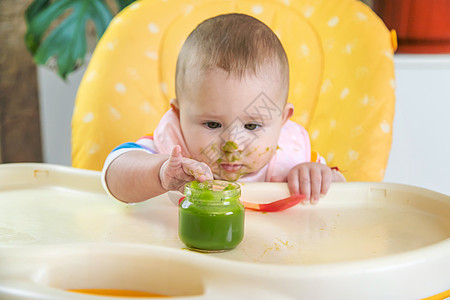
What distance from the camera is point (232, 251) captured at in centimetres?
68

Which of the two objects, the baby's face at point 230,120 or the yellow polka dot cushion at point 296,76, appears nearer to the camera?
the baby's face at point 230,120

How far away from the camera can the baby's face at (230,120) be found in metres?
0.86

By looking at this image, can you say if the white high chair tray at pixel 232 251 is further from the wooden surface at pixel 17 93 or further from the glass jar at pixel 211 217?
the wooden surface at pixel 17 93

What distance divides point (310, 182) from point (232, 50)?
0.88 feet

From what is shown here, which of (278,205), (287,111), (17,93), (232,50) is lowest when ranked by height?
(17,93)

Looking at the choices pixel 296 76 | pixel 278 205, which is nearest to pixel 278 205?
pixel 278 205

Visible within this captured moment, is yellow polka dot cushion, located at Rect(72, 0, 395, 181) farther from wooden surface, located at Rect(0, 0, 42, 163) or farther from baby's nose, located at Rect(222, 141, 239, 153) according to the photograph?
wooden surface, located at Rect(0, 0, 42, 163)

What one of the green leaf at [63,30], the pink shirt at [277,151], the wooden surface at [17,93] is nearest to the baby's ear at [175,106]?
the pink shirt at [277,151]

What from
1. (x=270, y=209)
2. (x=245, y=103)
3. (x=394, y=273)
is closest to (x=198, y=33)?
(x=245, y=103)

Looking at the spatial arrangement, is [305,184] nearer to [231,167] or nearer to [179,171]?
[231,167]

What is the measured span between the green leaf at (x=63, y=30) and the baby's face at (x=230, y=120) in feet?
3.80

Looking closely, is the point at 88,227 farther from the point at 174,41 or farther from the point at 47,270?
the point at 174,41

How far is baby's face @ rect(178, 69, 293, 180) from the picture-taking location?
33.8 inches

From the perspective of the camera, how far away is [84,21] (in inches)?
79.1
